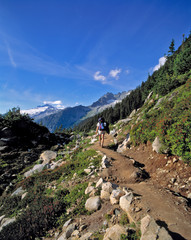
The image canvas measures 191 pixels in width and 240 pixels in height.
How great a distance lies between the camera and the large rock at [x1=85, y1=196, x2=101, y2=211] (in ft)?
15.7

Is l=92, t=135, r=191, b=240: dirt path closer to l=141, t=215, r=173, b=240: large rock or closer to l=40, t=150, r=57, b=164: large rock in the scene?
l=141, t=215, r=173, b=240: large rock

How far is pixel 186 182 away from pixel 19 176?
43.7 feet

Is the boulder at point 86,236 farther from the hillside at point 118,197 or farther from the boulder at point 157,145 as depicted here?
the boulder at point 157,145

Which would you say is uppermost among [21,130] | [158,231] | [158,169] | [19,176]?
[21,130]

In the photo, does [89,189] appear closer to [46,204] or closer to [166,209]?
[46,204]

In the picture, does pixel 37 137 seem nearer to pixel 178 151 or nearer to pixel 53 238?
pixel 53 238

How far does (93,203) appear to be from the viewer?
16.2ft

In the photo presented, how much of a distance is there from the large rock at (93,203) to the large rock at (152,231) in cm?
222

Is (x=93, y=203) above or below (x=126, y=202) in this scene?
below

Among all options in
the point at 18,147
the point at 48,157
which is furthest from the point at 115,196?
the point at 18,147

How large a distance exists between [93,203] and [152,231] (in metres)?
2.73

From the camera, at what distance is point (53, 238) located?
4.17m

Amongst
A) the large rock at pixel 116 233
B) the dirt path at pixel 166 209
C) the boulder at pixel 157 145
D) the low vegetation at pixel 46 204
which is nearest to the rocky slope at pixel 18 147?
the low vegetation at pixel 46 204

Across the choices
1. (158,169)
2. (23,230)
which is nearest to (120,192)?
(158,169)
